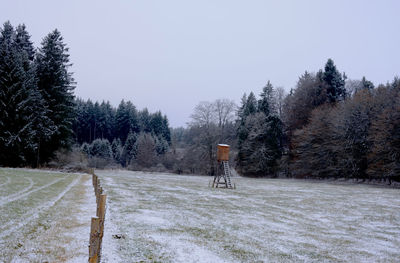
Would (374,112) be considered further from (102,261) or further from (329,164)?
(102,261)

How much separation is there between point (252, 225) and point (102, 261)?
6078 mm

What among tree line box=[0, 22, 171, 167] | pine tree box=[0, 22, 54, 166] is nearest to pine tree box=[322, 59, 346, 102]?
tree line box=[0, 22, 171, 167]

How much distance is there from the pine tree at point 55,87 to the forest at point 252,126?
15cm

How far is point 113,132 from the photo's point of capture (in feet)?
335

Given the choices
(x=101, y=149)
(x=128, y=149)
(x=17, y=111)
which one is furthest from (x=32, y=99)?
(x=128, y=149)

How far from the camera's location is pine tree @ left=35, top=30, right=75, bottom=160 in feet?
150

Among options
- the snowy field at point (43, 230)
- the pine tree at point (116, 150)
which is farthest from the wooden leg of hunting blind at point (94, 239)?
the pine tree at point (116, 150)

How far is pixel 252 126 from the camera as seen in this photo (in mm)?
57031

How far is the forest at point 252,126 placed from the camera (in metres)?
38.3

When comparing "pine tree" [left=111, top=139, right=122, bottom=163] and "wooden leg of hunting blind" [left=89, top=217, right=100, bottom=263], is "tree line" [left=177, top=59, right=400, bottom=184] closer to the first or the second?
"pine tree" [left=111, top=139, right=122, bottom=163]

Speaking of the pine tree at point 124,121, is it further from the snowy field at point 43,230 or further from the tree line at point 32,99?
the snowy field at point 43,230

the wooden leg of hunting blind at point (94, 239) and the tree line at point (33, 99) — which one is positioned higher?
the tree line at point (33, 99)

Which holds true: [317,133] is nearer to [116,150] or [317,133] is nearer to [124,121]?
[116,150]

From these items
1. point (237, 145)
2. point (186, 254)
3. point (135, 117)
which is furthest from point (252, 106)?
point (186, 254)
